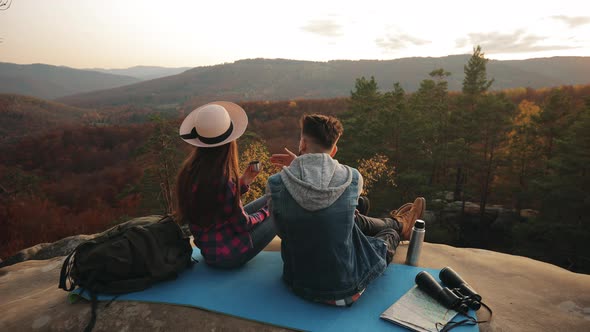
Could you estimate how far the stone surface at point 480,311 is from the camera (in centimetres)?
295

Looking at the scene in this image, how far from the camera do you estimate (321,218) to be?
103 inches

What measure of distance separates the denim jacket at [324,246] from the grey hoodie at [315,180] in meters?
0.07

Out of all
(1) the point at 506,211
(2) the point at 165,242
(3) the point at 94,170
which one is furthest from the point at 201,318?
(3) the point at 94,170

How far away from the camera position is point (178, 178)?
3137 millimetres

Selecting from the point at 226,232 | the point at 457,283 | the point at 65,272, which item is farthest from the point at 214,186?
the point at 457,283

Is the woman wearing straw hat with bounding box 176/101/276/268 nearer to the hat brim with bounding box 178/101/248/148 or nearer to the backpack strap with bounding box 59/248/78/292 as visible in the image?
the hat brim with bounding box 178/101/248/148

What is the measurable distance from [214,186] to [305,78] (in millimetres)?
140593

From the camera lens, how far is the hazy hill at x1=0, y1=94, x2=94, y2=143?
49181 mm

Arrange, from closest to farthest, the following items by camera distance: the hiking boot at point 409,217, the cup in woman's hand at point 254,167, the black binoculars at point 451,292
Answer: the black binoculars at point 451,292 < the cup in woman's hand at point 254,167 < the hiking boot at point 409,217

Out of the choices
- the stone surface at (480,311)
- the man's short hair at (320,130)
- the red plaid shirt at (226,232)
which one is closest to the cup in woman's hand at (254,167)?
the red plaid shirt at (226,232)

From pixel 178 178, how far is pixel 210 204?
0.41 m

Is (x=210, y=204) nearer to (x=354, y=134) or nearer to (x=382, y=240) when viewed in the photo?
(x=382, y=240)

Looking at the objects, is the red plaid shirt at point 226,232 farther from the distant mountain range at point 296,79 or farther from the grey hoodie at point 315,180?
the distant mountain range at point 296,79

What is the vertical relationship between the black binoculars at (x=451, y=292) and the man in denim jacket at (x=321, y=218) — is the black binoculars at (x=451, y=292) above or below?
below
